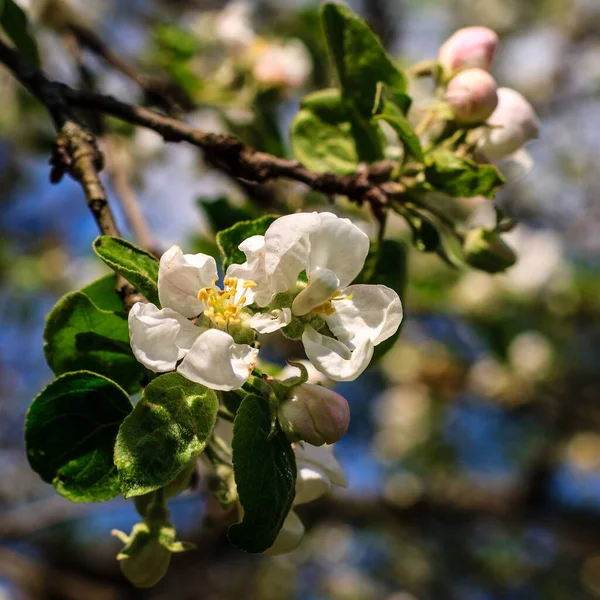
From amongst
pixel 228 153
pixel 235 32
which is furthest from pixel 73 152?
pixel 235 32

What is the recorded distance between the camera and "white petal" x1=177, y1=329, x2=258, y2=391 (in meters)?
0.55

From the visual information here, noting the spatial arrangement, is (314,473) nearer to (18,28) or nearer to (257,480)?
(257,480)

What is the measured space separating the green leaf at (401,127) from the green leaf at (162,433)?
0.38 meters

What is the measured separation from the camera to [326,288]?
0.60m

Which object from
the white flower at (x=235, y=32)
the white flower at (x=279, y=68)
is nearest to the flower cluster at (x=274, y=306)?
the white flower at (x=279, y=68)

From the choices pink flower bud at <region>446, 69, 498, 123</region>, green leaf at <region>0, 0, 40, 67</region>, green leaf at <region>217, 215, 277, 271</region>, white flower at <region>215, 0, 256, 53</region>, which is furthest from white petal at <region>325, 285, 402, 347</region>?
white flower at <region>215, 0, 256, 53</region>

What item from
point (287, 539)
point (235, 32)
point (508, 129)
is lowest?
point (287, 539)

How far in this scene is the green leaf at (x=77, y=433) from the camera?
0.64 metres

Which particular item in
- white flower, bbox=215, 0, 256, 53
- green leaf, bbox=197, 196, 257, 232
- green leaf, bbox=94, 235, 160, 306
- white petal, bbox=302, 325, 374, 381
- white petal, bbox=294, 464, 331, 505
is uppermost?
white flower, bbox=215, 0, 256, 53

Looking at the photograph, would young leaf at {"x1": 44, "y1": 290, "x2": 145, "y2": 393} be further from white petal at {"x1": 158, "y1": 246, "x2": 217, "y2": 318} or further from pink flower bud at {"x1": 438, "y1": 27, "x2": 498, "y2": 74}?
pink flower bud at {"x1": 438, "y1": 27, "x2": 498, "y2": 74}

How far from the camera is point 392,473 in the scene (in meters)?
3.79

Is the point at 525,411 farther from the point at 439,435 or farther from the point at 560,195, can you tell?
the point at 560,195

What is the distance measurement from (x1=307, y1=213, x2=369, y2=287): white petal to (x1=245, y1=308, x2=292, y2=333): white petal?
42 millimetres

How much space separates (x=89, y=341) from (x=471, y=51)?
0.60 meters
